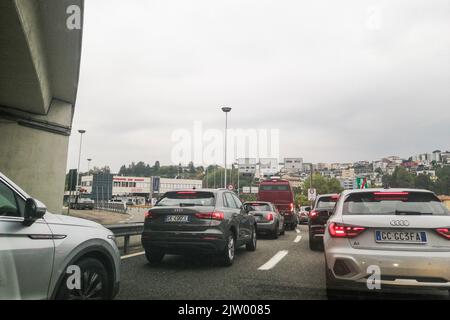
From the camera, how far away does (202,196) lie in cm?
724

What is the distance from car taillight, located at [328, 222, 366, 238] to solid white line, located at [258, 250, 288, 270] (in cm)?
292

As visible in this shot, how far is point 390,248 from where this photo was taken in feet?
13.6

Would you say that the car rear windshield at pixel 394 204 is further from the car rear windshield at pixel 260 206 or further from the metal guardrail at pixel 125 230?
the car rear windshield at pixel 260 206

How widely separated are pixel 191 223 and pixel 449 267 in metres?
4.15

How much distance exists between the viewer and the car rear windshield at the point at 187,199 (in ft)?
23.2

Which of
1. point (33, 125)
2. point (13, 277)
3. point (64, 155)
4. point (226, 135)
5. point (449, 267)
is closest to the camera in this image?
point (13, 277)

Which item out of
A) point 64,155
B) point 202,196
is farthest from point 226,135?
point 202,196

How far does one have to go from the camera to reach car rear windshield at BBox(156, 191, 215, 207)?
23.2 feet

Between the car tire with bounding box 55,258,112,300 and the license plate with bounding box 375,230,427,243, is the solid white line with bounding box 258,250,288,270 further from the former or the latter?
the car tire with bounding box 55,258,112,300

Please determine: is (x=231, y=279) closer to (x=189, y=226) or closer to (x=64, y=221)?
(x=189, y=226)

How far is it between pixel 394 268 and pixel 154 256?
4711mm

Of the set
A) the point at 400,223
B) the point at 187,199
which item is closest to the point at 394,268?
the point at 400,223

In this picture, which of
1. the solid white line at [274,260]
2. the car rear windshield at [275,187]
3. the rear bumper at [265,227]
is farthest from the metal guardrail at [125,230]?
the car rear windshield at [275,187]
